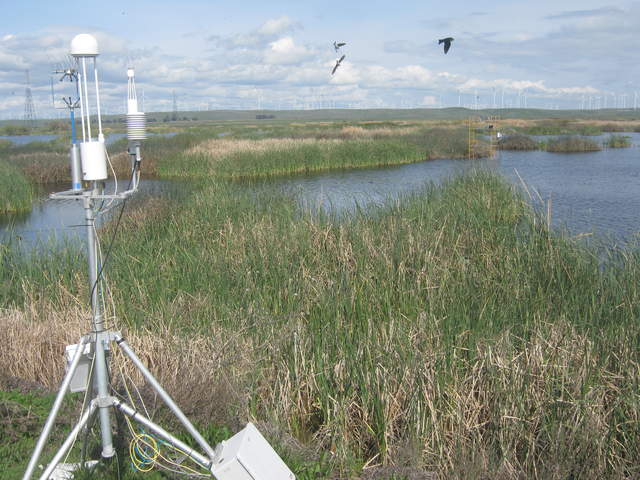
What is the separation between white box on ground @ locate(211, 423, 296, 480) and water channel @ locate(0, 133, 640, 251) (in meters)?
5.38

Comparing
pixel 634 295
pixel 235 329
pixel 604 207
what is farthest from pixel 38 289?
pixel 604 207

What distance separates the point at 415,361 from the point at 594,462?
1.15 m

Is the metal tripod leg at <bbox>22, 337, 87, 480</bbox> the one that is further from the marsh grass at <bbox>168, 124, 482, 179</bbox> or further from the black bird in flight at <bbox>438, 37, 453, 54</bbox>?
the marsh grass at <bbox>168, 124, 482, 179</bbox>

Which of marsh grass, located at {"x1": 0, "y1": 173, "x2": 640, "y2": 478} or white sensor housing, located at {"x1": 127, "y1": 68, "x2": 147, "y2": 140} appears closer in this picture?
white sensor housing, located at {"x1": 127, "y1": 68, "x2": 147, "y2": 140}

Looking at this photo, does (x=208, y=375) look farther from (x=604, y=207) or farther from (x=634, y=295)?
(x=604, y=207)

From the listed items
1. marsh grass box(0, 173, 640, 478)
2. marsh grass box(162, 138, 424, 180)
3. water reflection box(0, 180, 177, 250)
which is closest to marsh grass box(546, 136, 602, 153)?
marsh grass box(162, 138, 424, 180)

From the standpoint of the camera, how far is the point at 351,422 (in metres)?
3.74

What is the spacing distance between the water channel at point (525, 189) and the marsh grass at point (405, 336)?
1.26 m

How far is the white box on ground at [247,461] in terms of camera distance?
2.40m

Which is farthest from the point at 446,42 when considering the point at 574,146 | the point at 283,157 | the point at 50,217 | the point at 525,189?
the point at 574,146

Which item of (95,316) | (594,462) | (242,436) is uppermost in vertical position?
(95,316)

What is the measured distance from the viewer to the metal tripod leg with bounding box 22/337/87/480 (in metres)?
2.43

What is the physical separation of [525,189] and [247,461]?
6.99 metres

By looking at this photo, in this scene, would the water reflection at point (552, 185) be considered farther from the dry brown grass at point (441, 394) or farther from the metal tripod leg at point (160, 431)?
the metal tripod leg at point (160, 431)
